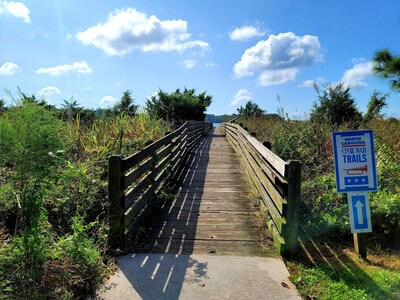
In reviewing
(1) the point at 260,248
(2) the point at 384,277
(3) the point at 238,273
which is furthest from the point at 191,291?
(2) the point at 384,277

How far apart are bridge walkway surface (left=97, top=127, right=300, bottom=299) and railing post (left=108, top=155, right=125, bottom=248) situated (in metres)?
0.33

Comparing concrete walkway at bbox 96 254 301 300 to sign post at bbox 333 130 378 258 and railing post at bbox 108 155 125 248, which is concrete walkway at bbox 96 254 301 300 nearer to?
railing post at bbox 108 155 125 248

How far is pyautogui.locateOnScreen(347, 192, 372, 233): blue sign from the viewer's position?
3697 millimetres

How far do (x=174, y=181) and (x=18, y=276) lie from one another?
497 cm

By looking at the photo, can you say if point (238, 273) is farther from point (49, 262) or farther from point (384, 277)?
point (49, 262)

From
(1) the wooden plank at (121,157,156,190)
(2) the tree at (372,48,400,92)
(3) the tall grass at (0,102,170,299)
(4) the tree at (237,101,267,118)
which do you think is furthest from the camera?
(4) the tree at (237,101,267,118)

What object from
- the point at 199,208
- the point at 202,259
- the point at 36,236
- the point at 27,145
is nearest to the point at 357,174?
the point at 202,259

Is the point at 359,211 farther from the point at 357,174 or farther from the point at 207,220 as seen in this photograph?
the point at 207,220

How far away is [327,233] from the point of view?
13.8 ft

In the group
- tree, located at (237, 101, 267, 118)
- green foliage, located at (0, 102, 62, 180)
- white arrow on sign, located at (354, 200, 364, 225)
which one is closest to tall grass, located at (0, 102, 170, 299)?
green foliage, located at (0, 102, 62, 180)

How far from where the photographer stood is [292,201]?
11.6 feet

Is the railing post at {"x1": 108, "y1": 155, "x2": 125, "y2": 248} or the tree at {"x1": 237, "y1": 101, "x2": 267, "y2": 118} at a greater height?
the tree at {"x1": 237, "y1": 101, "x2": 267, "y2": 118}

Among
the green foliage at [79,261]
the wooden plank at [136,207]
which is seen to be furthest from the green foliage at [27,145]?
the wooden plank at [136,207]

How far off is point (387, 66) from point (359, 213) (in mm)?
10066
